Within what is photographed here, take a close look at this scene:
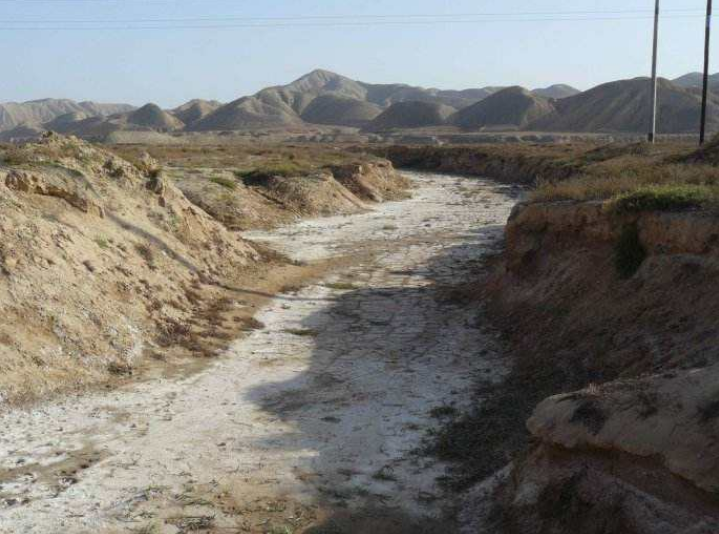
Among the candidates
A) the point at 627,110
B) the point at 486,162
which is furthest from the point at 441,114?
the point at 486,162

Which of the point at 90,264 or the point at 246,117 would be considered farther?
the point at 246,117

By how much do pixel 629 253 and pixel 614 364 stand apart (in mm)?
2541

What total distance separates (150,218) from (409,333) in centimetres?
647

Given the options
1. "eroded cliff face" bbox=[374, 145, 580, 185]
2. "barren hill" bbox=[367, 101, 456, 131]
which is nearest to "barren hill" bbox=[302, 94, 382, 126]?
"barren hill" bbox=[367, 101, 456, 131]

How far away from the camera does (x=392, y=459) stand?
25.2 feet

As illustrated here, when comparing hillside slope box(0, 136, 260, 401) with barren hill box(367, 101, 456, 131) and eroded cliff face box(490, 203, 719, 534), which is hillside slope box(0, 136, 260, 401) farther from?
barren hill box(367, 101, 456, 131)

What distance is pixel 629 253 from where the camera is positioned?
35.4 feet

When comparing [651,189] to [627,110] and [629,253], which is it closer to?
[629,253]

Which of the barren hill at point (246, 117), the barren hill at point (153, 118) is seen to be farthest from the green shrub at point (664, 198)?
the barren hill at point (153, 118)

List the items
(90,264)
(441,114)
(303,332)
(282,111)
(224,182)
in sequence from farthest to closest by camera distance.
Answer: (282,111)
(441,114)
(224,182)
(303,332)
(90,264)

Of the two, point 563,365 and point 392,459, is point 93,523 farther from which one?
point 563,365

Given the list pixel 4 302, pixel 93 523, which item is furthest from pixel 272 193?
pixel 93 523

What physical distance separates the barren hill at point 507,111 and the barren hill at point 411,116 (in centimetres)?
410

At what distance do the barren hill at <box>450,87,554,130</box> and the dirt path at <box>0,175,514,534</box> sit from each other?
111 meters
